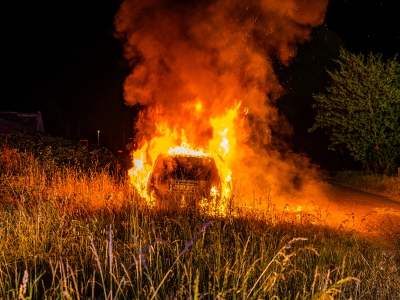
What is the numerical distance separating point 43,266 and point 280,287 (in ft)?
8.43

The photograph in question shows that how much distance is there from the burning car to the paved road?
280cm

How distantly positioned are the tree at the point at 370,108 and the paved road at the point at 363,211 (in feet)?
10.2

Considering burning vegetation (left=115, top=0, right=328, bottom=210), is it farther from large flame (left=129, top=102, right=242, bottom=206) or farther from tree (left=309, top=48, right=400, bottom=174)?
tree (left=309, top=48, right=400, bottom=174)

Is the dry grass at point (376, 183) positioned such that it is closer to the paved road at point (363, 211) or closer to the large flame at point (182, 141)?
the paved road at point (363, 211)

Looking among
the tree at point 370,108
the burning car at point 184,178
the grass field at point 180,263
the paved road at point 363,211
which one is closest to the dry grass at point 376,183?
the paved road at point 363,211

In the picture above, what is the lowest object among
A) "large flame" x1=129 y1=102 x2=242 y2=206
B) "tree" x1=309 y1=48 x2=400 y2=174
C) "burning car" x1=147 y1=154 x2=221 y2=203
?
"burning car" x1=147 y1=154 x2=221 y2=203

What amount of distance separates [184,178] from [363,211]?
20.4 ft

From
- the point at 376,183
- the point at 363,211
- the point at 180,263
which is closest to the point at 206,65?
the point at 363,211

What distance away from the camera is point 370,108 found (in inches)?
878

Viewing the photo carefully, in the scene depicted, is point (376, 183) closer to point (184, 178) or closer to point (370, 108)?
point (370, 108)

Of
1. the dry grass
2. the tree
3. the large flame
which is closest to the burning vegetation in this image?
the large flame

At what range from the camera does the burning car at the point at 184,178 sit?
992 cm

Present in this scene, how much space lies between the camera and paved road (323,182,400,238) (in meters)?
10.8

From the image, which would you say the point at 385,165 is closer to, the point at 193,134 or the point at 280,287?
the point at 193,134
